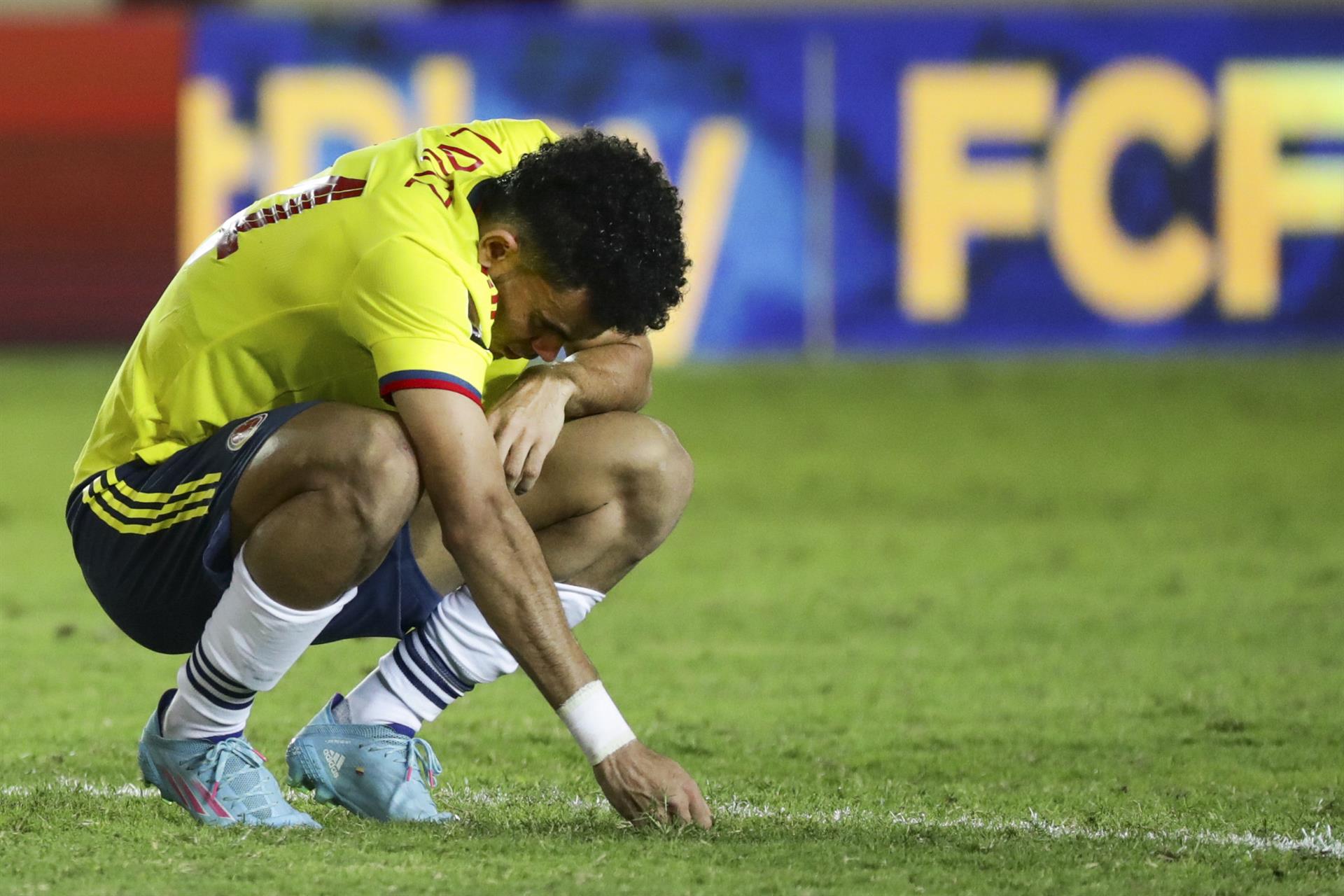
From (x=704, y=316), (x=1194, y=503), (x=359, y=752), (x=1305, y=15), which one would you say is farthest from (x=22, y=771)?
(x=1305, y=15)

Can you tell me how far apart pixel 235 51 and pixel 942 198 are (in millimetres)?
4046

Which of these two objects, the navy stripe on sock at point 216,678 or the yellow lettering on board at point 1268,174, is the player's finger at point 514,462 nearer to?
the navy stripe on sock at point 216,678

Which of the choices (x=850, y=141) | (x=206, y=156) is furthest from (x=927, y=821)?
(x=206, y=156)

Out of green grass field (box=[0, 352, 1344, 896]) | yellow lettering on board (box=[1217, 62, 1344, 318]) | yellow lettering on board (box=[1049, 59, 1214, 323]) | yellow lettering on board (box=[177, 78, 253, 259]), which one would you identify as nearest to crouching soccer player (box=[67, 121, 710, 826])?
green grass field (box=[0, 352, 1344, 896])

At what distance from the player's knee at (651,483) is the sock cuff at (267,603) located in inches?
20.1

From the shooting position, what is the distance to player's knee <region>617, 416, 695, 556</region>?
310 centimetres

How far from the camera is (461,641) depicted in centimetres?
303

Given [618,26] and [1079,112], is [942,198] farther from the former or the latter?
[618,26]

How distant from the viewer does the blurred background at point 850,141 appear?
1073 centimetres

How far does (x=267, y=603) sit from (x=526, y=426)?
1.53 ft

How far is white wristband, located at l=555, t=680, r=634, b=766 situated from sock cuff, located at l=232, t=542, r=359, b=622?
388 millimetres

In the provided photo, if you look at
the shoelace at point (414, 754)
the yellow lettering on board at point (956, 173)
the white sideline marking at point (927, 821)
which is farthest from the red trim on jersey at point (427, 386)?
the yellow lettering on board at point (956, 173)

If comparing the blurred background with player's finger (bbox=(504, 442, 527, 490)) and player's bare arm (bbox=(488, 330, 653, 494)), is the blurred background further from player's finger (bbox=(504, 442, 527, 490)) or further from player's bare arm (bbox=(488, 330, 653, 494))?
player's finger (bbox=(504, 442, 527, 490))

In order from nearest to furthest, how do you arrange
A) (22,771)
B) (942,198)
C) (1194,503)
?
1. (22,771)
2. (1194,503)
3. (942,198)
